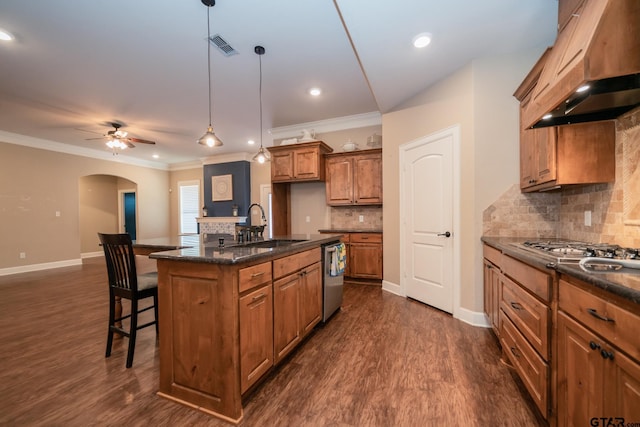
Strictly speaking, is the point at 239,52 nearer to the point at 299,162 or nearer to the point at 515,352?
the point at 299,162

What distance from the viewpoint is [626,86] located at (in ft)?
4.33

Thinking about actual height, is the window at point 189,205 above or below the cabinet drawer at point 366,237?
above

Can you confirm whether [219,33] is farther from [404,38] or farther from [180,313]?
[180,313]

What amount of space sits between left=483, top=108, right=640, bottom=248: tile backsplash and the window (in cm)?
828

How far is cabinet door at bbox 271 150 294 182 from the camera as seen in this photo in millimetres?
4975

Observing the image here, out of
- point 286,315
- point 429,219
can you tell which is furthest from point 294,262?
point 429,219

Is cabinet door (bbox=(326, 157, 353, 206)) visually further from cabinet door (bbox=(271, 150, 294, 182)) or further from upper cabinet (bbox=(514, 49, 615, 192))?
upper cabinet (bbox=(514, 49, 615, 192))

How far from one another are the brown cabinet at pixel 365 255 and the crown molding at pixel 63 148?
723cm

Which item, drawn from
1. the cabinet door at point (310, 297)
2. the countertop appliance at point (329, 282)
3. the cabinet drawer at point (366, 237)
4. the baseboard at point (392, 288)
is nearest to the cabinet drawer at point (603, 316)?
the cabinet door at point (310, 297)

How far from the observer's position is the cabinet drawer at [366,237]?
4.37 meters

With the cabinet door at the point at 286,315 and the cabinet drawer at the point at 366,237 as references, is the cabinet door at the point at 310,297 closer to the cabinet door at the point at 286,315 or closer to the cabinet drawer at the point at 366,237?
the cabinet door at the point at 286,315

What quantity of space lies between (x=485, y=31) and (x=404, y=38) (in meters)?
0.71

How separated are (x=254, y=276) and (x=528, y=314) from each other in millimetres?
1656

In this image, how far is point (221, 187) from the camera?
7574mm
